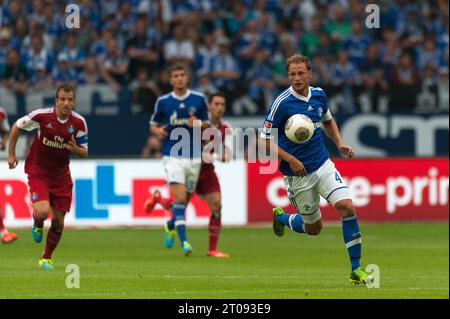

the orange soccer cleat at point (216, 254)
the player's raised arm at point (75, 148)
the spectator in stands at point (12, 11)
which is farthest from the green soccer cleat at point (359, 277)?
the spectator in stands at point (12, 11)

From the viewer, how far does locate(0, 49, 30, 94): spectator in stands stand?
23609mm

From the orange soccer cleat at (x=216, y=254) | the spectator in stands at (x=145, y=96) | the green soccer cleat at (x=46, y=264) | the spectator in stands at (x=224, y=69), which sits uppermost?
the spectator in stands at (x=224, y=69)

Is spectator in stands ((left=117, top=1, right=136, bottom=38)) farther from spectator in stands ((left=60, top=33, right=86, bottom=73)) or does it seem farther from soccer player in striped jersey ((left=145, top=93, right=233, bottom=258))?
soccer player in striped jersey ((left=145, top=93, right=233, bottom=258))

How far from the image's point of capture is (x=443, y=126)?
24656mm

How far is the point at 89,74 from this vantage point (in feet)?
79.1

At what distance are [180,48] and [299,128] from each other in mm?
A: 13190

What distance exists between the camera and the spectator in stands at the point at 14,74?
23.6 metres

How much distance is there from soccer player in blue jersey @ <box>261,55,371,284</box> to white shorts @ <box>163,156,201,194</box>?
12.5ft

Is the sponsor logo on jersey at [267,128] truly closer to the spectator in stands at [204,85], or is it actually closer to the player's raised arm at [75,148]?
the player's raised arm at [75,148]

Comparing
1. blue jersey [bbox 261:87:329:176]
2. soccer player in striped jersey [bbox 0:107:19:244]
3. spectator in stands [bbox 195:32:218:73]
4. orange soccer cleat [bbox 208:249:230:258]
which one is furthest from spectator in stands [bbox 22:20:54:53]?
blue jersey [bbox 261:87:329:176]

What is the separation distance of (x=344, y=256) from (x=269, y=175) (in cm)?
573

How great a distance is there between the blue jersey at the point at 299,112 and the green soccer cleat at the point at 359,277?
3.75 ft
